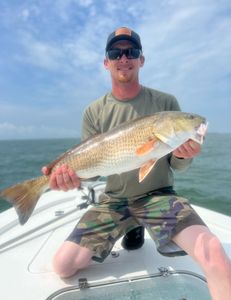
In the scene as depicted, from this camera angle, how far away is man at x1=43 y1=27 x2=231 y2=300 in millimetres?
3260

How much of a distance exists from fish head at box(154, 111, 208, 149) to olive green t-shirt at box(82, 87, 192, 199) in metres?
0.51

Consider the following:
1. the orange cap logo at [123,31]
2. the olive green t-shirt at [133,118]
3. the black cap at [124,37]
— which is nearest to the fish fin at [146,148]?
the olive green t-shirt at [133,118]

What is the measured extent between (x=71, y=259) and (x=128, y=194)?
2.94 ft

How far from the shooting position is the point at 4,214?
521 centimetres

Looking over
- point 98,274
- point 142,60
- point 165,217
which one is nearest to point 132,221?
point 165,217

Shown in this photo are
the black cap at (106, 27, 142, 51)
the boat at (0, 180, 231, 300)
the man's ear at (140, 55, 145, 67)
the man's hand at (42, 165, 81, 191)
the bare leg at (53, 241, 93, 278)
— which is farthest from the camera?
the man's ear at (140, 55, 145, 67)

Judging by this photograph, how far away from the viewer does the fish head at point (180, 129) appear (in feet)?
10.1

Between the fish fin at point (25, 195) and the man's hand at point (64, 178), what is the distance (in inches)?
3.9

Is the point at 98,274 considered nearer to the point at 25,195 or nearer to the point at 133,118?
the point at 25,195

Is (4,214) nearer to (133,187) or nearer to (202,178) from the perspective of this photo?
(133,187)

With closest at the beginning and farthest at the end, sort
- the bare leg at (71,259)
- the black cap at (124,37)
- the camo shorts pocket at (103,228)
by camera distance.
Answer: the bare leg at (71,259), the camo shorts pocket at (103,228), the black cap at (124,37)

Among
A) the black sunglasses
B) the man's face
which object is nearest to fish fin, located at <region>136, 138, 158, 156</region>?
the man's face

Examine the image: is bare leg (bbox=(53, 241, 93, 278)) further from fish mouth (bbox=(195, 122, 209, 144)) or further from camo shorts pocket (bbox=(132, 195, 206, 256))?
fish mouth (bbox=(195, 122, 209, 144))

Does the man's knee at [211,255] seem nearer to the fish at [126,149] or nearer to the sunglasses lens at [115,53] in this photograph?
the fish at [126,149]
